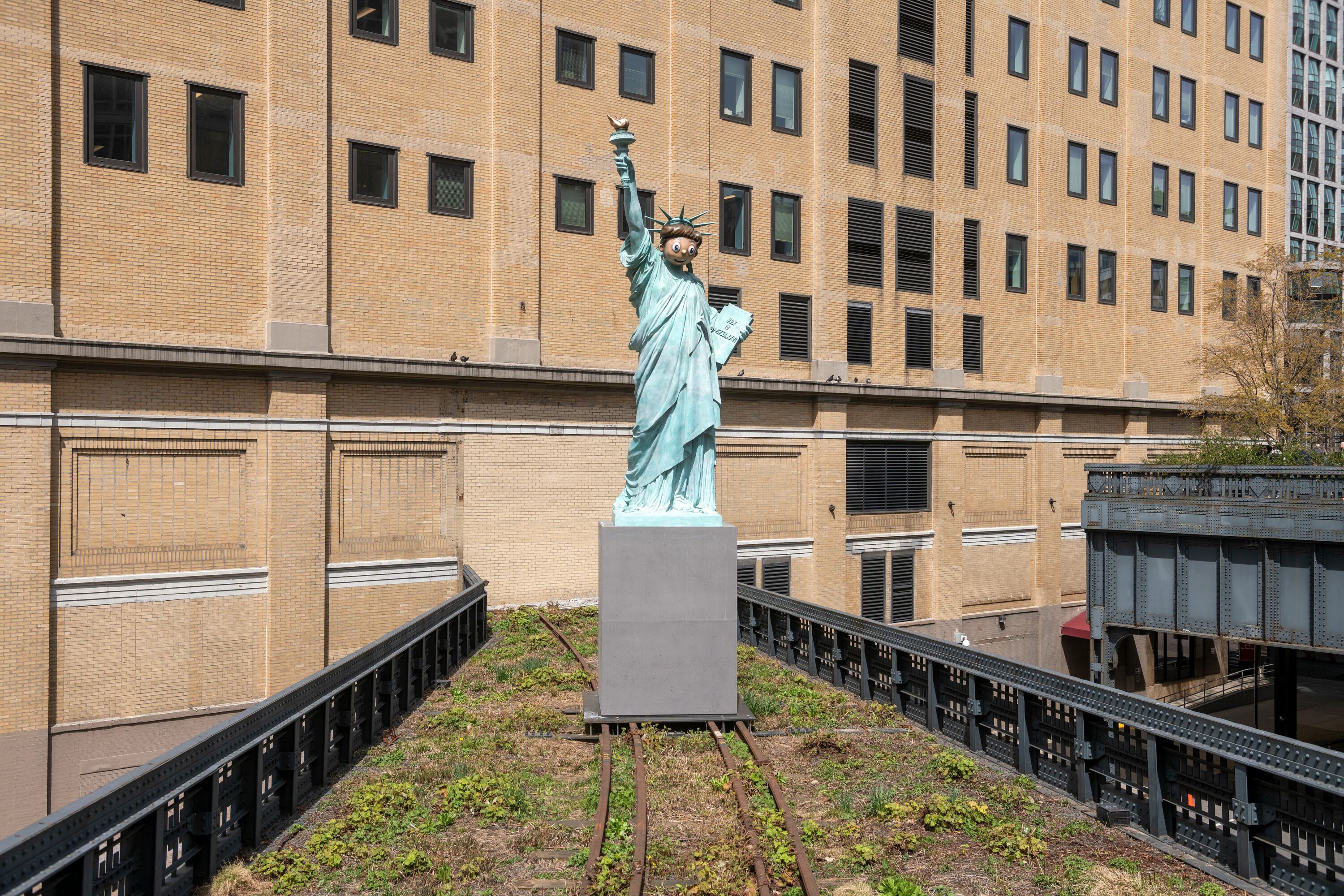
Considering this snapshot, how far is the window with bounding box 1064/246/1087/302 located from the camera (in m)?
31.4

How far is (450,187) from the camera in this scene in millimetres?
20688

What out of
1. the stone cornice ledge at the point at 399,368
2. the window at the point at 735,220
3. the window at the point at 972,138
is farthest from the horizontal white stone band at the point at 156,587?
the window at the point at 972,138

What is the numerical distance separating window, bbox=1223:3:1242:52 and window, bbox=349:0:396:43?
32.8 meters

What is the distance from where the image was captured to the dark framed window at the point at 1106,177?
32.3 m

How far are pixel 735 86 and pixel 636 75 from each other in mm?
3095

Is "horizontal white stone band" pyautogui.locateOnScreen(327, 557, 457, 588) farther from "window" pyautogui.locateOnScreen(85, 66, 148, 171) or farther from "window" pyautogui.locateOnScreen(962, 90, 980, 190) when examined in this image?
"window" pyautogui.locateOnScreen(962, 90, 980, 190)

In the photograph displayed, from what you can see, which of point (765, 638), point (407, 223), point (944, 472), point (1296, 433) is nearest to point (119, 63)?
point (407, 223)

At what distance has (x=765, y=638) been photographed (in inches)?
628

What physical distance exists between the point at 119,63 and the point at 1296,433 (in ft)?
111

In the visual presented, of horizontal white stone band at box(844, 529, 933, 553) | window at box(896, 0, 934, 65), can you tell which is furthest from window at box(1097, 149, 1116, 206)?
horizontal white stone band at box(844, 529, 933, 553)

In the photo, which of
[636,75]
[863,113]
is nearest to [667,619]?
[636,75]

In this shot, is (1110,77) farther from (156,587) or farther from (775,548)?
(156,587)

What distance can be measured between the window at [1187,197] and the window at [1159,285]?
8.06 feet

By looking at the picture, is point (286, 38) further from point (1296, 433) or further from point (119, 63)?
point (1296, 433)
